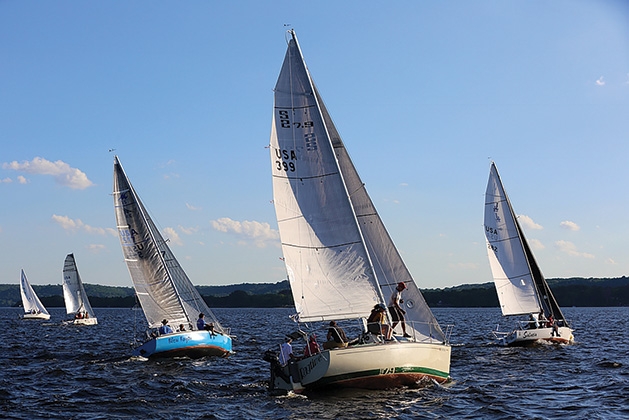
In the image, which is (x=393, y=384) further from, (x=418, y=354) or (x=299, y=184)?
(x=299, y=184)

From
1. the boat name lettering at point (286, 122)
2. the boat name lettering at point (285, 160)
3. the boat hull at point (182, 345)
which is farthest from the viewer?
the boat hull at point (182, 345)

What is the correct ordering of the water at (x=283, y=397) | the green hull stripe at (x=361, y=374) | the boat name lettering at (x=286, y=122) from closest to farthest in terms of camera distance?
the water at (x=283, y=397) → the green hull stripe at (x=361, y=374) → the boat name lettering at (x=286, y=122)

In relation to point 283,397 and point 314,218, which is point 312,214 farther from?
point 283,397

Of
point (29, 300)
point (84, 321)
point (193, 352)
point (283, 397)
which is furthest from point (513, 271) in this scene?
point (29, 300)

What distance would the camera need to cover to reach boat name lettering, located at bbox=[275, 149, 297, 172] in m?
21.9

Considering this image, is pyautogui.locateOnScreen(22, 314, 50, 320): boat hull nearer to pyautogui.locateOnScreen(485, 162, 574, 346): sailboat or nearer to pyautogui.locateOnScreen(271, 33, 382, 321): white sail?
pyautogui.locateOnScreen(485, 162, 574, 346): sailboat

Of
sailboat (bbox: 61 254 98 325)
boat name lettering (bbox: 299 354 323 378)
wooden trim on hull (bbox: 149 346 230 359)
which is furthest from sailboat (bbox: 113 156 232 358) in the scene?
sailboat (bbox: 61 254 98 325)

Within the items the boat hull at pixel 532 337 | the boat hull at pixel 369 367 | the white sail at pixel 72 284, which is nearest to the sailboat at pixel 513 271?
the boat hull at pixel 532 337

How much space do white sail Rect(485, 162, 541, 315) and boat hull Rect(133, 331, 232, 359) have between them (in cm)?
1838

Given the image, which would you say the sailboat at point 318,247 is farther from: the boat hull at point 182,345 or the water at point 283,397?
the boat hull at point 182,345

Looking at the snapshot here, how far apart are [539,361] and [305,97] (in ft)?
57.8

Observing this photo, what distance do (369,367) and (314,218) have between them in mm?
4933

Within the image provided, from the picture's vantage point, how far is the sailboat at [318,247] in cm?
2075

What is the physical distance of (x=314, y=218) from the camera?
21531 millimetres
